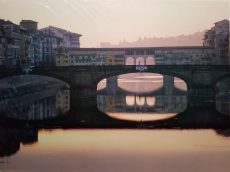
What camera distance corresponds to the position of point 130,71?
6.99 metres

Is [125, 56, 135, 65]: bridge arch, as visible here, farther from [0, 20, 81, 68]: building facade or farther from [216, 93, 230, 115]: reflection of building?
[216, 93, 230, 115]: reflection of building

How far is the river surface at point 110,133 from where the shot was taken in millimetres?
3494

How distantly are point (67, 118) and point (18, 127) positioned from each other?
2.65 ft

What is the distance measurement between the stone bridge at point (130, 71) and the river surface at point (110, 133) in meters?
0.22

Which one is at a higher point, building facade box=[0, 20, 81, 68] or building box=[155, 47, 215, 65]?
building facade box=[0, 20, 81, 68]

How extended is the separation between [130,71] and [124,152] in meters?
3.27

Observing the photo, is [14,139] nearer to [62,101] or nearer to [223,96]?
[62,101]

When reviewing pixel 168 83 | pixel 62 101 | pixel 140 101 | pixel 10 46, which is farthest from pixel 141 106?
pixel 10 46

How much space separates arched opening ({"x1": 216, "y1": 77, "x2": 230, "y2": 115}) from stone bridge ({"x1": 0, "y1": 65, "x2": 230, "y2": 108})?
160 mm

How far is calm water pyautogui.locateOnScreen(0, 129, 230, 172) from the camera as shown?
3416 millimetres

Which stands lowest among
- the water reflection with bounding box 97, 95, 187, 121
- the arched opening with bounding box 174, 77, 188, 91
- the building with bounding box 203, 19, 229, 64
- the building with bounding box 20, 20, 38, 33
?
the water reflection with bounding box 97, 95, 187, 121

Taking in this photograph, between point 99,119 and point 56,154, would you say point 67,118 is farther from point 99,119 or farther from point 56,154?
point 56,154

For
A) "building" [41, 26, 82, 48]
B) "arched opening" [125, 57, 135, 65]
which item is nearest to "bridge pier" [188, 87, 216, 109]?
"arched opening" [125, 57, 135, 65]

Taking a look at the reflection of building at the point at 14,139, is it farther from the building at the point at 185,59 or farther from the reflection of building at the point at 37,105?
the building at the point at 185,59
